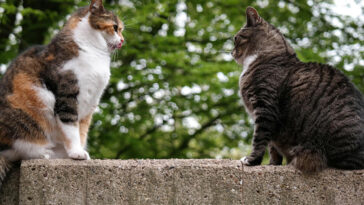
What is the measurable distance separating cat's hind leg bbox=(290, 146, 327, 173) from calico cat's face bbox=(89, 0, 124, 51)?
1.58 m

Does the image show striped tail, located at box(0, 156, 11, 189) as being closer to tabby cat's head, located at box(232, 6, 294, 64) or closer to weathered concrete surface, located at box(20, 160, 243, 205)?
weathered concrete surface, located at box(20, 160, 243, 205)

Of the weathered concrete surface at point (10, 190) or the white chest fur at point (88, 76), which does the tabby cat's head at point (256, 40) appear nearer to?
the white chest fur at point (88, 76)

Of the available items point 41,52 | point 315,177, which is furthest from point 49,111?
point 315,177

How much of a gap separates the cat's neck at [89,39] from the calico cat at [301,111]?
1123mm

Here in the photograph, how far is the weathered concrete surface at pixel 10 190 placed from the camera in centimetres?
253

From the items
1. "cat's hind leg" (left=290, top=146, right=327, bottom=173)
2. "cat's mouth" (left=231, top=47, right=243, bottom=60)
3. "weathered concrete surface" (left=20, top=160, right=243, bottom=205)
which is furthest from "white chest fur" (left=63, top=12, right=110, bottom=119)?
"cat's hind leg" (left=290, top=146, right=327, bottom=173)

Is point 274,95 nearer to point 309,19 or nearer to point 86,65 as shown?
point 86,65

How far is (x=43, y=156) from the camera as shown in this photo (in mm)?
2775

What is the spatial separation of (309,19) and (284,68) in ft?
11.2

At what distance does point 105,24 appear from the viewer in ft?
10.0

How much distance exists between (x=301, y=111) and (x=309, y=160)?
40 cm

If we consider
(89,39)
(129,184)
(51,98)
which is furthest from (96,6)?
(129,184)

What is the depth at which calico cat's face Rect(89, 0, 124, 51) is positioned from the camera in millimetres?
3049

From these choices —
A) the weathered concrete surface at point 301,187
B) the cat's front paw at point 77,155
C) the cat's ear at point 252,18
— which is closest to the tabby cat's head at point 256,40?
the cat's ear at point 252,18
